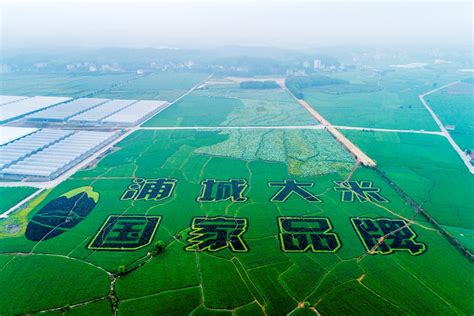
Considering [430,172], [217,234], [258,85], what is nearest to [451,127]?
[430,172]

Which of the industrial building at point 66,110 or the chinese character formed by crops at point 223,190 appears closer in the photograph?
the chinese character formed by crops at point 223,190

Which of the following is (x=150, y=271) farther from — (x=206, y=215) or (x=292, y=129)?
(x=292, y=129)

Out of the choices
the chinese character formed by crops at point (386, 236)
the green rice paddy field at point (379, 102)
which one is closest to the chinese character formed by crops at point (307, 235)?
the chinese character formed by crops at point (386, 236)

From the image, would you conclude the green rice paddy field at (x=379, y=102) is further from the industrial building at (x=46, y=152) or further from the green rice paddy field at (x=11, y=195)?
the green rice paddy field at (x=11, y=195)

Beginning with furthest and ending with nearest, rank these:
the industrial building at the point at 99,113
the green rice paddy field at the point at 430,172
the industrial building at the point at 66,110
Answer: the industrial building at the point at 66,110 → the industrial building at the point at 99,113 → the green rice paddy field at the point at 430,172

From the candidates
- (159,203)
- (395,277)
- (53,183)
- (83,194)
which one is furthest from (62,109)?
(395,277)
